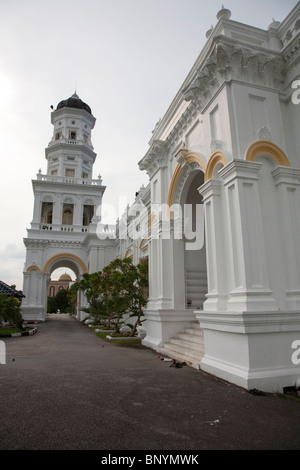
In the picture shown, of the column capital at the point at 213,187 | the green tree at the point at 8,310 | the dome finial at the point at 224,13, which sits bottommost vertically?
the green tree at the point at 8,310

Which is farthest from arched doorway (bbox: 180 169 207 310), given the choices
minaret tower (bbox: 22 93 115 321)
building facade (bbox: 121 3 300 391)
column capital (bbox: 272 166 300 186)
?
minaret tower (bbox: 22 93 115 321)

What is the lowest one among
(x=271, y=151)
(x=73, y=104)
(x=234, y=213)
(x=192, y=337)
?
(x=192, y=337)

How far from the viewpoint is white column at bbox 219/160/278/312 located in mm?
5176

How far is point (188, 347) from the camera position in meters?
7.49

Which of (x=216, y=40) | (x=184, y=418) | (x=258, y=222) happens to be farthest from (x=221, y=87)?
(x=184, y=418)

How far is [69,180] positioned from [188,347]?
25.8 metres

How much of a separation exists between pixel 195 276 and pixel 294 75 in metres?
5.78

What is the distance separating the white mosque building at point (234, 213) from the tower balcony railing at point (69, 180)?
2134 cm

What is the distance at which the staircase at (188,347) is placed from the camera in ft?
22.0

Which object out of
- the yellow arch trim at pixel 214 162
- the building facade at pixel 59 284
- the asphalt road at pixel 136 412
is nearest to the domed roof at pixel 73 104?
the yellow arch trim at pixel 214 162

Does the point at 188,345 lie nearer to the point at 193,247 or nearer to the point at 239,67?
the point at 193,247

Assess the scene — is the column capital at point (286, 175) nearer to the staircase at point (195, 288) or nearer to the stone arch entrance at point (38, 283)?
the staircase at point (195, 288)

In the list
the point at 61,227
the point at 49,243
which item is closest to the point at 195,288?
the point at 49,243

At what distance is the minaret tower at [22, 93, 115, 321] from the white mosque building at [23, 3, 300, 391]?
1776 centimetres
